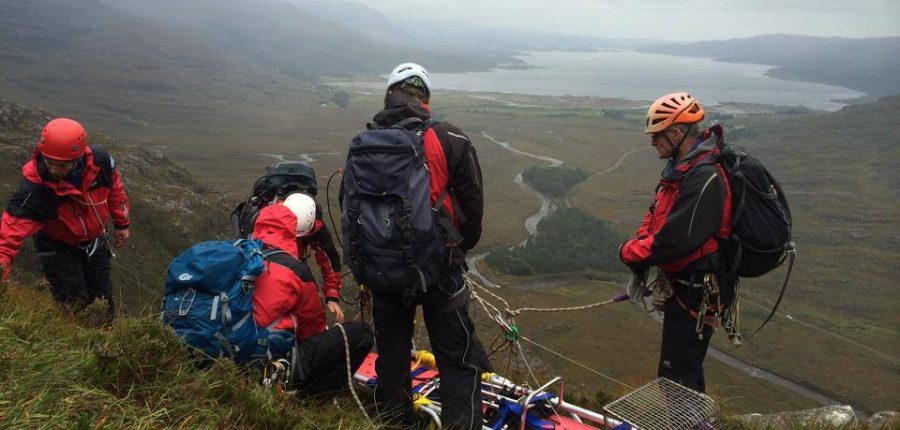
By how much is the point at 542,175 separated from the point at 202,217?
74.8 m

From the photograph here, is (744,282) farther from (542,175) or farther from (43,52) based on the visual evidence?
(43,52)

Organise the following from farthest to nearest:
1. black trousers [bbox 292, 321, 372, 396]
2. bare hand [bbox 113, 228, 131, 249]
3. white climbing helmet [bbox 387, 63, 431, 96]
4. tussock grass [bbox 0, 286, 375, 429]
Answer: bare hand [bbox 113, 228, 131, 249] → black trousers [bbox 292, 321, 372, 396] → white climbing helmet [bbox 387, 63, 431, 96] → tussock grass [bbox 0, 286, 375, 429]

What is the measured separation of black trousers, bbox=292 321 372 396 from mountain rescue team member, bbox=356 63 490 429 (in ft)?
1.20

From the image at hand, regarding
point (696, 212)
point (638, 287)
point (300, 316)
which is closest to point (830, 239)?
point (638, 287)

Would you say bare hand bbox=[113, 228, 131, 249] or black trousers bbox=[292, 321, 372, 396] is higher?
bare hand bbox=[113, 228, 131, 249]

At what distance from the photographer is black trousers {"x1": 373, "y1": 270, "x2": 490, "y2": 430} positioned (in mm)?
4469

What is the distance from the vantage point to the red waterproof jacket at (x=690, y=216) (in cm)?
441

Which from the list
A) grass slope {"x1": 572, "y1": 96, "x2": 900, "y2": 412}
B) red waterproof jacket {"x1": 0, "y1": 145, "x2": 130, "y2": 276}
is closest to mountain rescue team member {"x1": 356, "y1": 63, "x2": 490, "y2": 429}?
red waterproof jacket {"x1": 0, "y1": 145, "x2": 130, "y2": 276}

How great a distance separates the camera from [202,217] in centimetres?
3400

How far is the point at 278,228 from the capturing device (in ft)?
17.0

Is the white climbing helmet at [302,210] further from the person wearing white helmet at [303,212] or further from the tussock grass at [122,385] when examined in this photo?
the tussock grass at [122,385]

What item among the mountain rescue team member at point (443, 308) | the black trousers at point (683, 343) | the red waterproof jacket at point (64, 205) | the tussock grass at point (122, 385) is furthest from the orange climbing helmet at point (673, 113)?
the red waterproof jacket at point (64, 205)

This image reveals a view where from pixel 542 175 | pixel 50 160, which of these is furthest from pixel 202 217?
pixel 542 175

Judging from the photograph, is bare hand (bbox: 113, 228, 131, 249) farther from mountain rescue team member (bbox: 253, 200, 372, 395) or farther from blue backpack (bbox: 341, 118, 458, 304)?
blue backpack (bbox: 341, 118, 458, 304)
